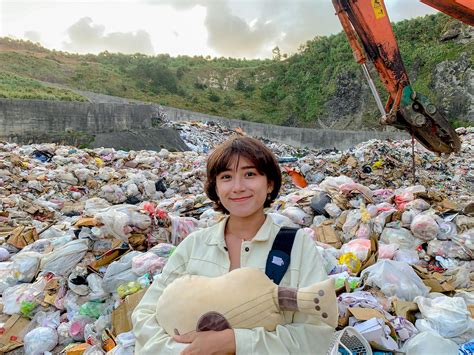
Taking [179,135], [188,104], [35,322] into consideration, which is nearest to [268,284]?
[35,322]

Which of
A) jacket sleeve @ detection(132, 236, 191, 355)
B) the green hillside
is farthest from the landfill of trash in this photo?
the green hillside

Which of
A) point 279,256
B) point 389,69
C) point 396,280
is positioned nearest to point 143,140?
point 389,69

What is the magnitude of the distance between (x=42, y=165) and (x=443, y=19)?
26.3 meters

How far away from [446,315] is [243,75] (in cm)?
3409

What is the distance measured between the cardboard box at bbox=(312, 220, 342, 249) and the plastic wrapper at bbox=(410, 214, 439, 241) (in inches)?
25.3

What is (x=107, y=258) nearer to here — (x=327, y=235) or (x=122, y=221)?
(x=122, y=221)

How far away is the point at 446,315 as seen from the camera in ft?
6.42

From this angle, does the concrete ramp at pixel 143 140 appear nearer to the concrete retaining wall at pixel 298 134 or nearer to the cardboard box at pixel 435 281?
the concrete retaining wall at pixel 298 134

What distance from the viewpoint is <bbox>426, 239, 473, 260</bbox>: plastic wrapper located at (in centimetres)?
294

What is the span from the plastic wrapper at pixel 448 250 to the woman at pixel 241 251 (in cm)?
223

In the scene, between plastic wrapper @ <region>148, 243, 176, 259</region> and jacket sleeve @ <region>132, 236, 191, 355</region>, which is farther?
plastic wrapper @ <region>148, 243, 176, 259</region>

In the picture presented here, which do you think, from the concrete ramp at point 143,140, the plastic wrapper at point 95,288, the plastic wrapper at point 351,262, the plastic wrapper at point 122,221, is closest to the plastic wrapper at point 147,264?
the plastic wrapper at point 95,288

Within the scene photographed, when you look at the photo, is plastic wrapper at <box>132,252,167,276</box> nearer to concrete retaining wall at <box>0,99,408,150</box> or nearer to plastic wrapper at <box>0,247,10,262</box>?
plastic wrapper at <box>0,247,10,262</box>

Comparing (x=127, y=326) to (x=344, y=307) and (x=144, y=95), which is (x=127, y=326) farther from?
(x=144, y=95)
